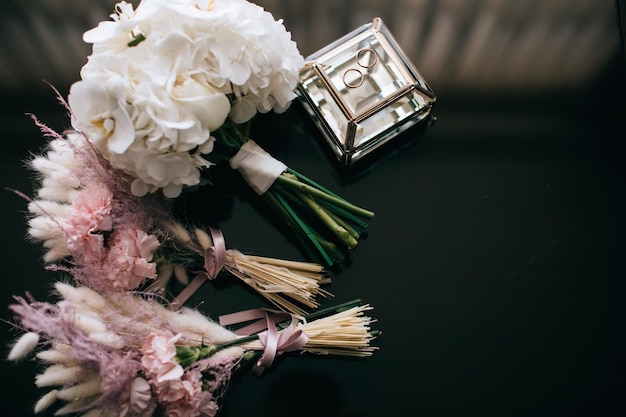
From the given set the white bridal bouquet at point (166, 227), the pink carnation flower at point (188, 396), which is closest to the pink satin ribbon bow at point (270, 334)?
the white bridal bouquet at point (166, 227)

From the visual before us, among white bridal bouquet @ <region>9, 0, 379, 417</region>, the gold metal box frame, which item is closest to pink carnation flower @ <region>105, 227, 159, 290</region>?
white bridal bouquet @ <region>9, 0, 379, 417</region>

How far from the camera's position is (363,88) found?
1095mm

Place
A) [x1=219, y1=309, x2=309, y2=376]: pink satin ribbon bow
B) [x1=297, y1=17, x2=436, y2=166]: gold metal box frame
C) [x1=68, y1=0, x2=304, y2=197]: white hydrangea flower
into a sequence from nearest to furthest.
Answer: [x1=68, y1=0, x2=304, y2=197]: white hydrangea flower, [x1=219, y1=309, x2=309, y2=376]: pink satin ribbon bow, [x1=297, y1=17, x2=436, y2=166]: gold metal box frame

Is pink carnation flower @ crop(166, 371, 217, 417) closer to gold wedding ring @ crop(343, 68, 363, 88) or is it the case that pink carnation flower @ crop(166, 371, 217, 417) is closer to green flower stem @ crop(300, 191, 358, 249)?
green flower stem @ crop(300, 191, 358, 249)

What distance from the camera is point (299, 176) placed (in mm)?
1071

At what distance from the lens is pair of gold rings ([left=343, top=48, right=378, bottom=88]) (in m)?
1.09

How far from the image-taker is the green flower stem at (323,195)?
104 centimetres

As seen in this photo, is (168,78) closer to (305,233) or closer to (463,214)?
(305,233)

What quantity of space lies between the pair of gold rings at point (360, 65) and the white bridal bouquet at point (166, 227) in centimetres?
14

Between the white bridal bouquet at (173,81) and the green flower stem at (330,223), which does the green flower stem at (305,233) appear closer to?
the green flower stem at (330,223)

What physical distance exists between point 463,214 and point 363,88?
29cm

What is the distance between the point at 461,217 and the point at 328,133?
0.95 ft

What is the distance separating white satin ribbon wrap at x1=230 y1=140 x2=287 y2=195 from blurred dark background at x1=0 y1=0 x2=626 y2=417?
0.28 feet

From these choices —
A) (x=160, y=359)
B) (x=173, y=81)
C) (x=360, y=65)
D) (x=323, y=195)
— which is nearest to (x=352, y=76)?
(x=360, y=65)
